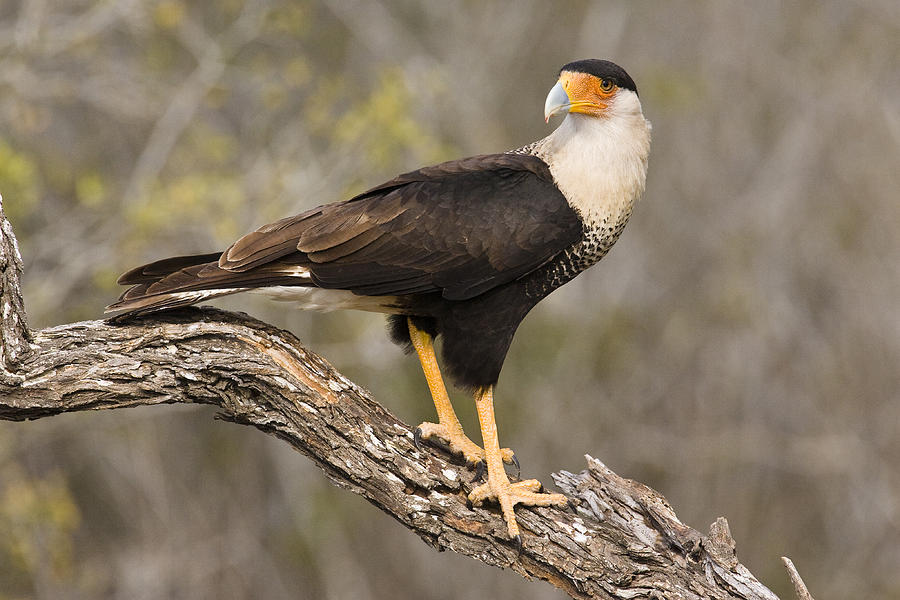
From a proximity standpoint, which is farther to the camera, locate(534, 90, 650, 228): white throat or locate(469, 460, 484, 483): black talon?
locate(534, 90, 650, 228): white throat

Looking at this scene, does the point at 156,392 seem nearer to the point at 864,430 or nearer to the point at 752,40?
the point at 864,430

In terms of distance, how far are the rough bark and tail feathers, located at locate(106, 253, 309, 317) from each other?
0.09 metres

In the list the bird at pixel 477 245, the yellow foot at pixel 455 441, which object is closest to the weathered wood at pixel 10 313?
the bird at pixel 477 245

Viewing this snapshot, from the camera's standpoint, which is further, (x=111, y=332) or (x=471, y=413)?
(x=471, y=413)

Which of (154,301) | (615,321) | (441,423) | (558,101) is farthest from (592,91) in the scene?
(615,321)

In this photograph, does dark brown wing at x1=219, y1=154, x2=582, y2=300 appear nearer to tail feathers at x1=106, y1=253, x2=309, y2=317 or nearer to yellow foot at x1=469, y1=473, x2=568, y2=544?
tail feathers at x1=106, y1=253, x2=309, y2=317

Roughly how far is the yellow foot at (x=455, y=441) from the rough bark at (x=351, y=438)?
18cm

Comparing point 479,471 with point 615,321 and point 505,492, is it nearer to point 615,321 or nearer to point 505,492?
point 505,492

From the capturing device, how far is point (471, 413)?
1016 centimetres

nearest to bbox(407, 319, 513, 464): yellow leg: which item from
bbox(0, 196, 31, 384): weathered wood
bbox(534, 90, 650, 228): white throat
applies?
bbox(534, 90, 650, 228): white throat

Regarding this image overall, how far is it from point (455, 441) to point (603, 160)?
49.3 inches

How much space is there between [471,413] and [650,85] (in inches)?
141

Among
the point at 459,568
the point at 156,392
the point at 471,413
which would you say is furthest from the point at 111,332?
the point at 459,568

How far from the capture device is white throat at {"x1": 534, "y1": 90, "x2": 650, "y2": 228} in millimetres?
4129
